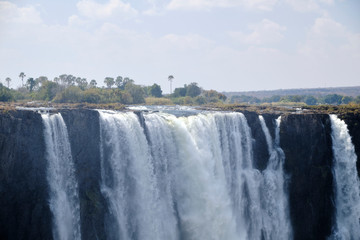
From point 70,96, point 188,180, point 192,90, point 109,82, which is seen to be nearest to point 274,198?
point 188,180

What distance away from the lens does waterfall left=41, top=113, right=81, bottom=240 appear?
20.3 meters

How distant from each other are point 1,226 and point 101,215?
5.27 meters

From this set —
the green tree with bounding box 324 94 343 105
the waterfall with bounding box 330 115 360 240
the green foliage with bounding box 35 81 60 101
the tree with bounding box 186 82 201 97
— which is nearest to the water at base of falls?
the waterfall with bounding box 330 115 360 240

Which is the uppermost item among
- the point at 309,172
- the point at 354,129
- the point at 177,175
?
the point at 354,129

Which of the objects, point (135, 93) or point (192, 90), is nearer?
point (135, 93)

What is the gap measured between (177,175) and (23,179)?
383 inches

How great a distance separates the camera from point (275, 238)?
1155 inches

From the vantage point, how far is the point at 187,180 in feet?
84.0

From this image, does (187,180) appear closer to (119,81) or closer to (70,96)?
(70,96)

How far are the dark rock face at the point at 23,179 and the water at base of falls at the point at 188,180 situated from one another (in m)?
3.70

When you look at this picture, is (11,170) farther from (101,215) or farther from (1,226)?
(101,215)

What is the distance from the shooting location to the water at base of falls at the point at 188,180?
2298 cm

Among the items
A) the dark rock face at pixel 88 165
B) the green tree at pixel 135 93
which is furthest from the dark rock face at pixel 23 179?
the green tree at pixel 135 93

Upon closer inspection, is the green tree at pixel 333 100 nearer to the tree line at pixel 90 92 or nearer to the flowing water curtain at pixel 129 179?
the tree line at pixel 90 92
